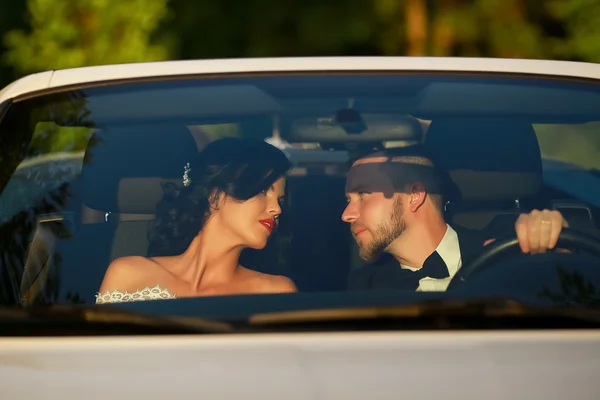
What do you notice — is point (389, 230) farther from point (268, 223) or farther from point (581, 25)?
point (581, 25)

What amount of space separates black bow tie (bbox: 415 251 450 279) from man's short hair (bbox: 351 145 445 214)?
0.12m

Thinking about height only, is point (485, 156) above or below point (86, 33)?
below

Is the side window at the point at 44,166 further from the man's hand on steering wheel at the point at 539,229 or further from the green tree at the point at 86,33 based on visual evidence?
the green tree at the point at 86,33

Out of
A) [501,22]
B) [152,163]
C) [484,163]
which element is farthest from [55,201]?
[501,22]

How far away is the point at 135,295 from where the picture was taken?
9.43ft

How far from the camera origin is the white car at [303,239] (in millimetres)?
2201

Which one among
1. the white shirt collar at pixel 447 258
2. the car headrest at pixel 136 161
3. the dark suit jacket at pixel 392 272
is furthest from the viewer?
the car headrest at pixel 136 161

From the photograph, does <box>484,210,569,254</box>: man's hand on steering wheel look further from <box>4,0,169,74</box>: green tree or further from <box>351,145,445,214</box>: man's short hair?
<box>4,0,169,74</box>: green tree

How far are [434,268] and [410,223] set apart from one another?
0.17 metres

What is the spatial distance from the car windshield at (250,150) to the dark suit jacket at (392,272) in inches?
1.1

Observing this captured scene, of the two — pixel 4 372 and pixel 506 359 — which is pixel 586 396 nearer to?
pixel 506 359

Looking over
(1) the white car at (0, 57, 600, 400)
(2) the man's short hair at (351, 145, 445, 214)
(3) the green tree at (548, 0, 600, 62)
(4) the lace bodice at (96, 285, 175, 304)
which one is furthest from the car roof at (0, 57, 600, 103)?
(3) the green tree at (548, 0, 600, 62)

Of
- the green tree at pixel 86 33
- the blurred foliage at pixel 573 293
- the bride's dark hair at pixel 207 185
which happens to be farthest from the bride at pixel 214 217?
the green tree at pixel 86 33

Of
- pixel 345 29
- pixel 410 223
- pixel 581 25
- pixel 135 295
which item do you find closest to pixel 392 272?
pixel 410 223
